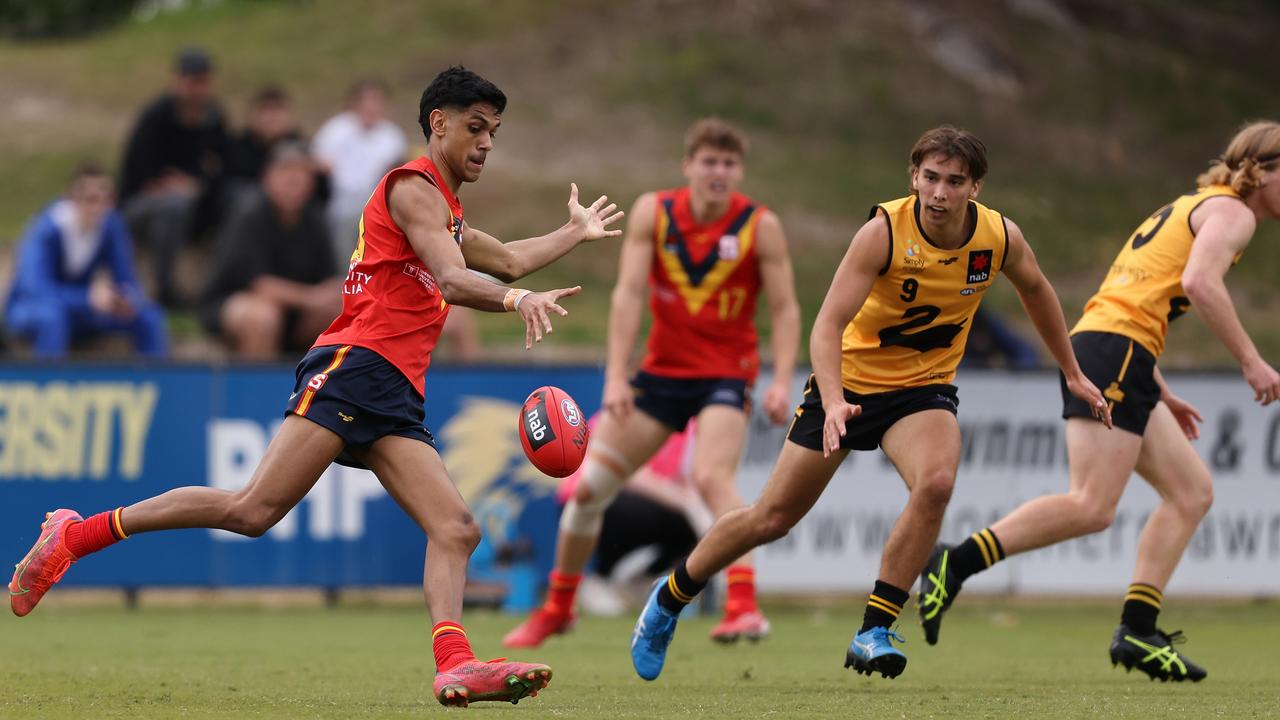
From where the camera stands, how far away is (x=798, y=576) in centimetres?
1262

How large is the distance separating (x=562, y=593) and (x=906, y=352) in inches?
114

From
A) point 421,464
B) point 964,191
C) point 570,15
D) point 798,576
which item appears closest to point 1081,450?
point 964,191

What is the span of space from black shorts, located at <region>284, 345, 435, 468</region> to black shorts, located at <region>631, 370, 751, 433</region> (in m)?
3.06

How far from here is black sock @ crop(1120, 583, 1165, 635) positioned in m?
8.01

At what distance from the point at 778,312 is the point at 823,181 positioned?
18222 mm

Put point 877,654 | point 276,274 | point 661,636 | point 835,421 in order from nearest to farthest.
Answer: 1. point 835,421
2. point 877,654
3. point 661,636
4. point 276,274

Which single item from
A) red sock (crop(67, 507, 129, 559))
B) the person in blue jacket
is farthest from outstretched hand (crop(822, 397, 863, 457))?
the person in blue jacket

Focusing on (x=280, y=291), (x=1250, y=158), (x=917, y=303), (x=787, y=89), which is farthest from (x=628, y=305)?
(x=787, y=89)

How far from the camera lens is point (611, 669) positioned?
8.43 m

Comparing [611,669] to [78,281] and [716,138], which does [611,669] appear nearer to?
[716,138]

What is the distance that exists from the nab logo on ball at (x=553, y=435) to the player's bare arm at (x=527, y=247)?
0.49 metres

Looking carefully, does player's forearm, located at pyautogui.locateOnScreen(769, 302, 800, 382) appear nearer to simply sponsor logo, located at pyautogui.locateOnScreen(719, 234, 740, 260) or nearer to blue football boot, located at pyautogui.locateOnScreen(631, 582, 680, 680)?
simply sponsor logo, located at pyautogui.locateOnScreen(719, 234, 740, 260)

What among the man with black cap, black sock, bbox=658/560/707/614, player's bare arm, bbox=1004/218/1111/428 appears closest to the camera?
player's bare arm, bbox=1004/218/1111/428

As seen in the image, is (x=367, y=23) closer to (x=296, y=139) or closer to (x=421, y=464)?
A: (x=296, y=139)
